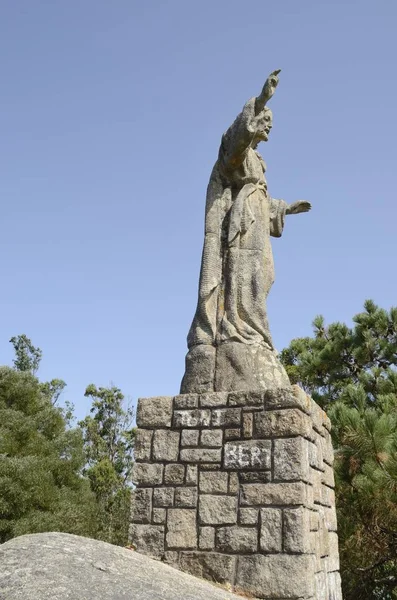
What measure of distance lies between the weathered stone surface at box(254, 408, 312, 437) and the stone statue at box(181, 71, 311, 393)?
0.37 m

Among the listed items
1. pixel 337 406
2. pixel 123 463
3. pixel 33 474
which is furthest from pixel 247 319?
pixel 123 463

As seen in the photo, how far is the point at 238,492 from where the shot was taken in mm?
4820

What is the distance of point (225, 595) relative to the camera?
13.6ft

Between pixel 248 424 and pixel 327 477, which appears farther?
pixel 327 477

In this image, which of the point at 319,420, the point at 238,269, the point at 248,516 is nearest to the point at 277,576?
the point at 248,516

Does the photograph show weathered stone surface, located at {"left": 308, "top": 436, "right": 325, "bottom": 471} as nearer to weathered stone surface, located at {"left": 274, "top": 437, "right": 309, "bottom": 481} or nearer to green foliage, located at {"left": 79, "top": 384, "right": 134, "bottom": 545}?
weathered stone surface, located at {"left": 274, "top": 437, "right": 309, "bottom": 481}

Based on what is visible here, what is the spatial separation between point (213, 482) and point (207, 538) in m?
0.41

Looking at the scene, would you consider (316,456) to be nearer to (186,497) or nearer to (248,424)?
(248,424)

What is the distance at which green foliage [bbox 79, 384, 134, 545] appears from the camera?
19516mm

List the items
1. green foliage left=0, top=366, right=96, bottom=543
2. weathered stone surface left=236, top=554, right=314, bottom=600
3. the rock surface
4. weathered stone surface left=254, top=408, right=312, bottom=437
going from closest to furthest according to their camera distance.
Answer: the rock surface → weathered stone surface left=236, top=554, right=314, bottom=600 → weathered stone surface left=254, top=408, right=312, bottom=437 → green foliage left=0, top=366, right=96, bottom=543

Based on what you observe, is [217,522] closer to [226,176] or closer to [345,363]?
[226,176]

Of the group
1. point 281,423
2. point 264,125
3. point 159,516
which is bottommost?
point 159,516

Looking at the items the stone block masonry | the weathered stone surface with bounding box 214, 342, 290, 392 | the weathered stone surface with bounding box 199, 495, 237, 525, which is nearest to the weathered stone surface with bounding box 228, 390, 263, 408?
the stone block masonry

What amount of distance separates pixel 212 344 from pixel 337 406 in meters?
3.35
